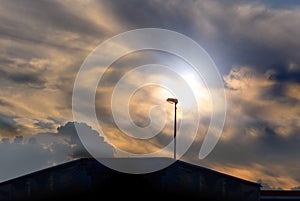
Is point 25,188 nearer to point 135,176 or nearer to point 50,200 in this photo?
point 50,200

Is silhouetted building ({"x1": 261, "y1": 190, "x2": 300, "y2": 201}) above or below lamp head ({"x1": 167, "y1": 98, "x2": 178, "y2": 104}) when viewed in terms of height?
below

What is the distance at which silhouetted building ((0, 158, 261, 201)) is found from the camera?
29.2 m

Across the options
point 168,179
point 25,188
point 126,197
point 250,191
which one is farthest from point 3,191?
point 250,191

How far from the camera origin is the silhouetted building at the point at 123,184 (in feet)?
95.9

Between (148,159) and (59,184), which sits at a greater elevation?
(148,159)

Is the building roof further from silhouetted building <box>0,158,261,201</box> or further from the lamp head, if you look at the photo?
the lamp head

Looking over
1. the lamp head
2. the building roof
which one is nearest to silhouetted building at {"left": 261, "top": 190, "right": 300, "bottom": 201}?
the building roof

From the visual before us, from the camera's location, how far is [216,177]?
30.1 m

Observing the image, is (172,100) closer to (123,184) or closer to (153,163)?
(153,163)

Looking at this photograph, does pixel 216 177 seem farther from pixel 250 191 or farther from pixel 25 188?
pixel 25 188

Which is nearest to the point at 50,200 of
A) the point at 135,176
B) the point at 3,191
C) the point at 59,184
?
the point at 59,184

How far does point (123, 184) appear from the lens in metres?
30.0

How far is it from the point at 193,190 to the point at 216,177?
1.67 m

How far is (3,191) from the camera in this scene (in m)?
29.1
